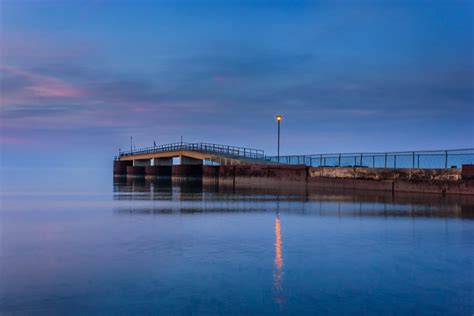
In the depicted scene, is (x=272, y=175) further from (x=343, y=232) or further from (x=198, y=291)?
(x=198, y=291)

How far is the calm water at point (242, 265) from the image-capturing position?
941cm

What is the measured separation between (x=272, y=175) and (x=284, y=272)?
136ft

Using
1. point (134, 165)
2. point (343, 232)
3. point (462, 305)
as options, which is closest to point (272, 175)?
point (343, 232)

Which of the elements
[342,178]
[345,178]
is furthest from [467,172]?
[342,178]

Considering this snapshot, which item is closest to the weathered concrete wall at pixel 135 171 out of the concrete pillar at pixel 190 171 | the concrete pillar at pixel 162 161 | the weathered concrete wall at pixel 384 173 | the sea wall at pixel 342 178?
the concrete pillar at pixel 162 161

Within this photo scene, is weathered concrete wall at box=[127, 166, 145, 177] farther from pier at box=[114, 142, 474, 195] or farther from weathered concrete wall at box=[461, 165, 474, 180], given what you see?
weathered concrete wall at box=[461, 165, 474, 180]

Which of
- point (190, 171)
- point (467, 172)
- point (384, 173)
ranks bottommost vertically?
point (190, 171)

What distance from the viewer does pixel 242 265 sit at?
12594 millimetres

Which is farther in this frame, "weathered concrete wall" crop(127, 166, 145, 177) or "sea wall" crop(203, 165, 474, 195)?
"weathered concrete wall" crop(127, 166, 145, 177)

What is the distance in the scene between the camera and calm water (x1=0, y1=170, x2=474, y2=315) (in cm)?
941

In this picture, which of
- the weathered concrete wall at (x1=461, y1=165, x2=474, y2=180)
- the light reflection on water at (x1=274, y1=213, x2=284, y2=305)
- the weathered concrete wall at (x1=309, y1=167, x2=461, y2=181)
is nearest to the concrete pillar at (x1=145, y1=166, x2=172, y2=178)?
the weathered concrete wall at (x1=309, y1=167, x2=461, y2=181)

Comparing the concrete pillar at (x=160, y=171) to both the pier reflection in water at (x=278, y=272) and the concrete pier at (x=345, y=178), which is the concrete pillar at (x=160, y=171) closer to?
the concrete pier at (x=345, y=178)

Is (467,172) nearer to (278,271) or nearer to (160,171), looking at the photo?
(278,271)

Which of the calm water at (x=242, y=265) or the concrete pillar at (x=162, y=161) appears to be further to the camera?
the concrete pillar at (x=162, y=161)
